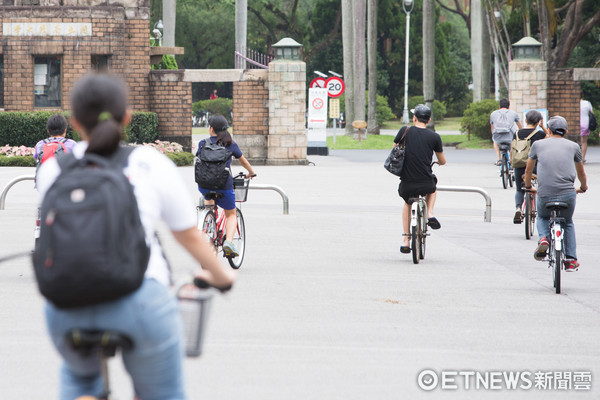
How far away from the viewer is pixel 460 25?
8712 centimetres

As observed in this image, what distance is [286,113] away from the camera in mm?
30922

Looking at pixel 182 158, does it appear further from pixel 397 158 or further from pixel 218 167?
pixel 218 167

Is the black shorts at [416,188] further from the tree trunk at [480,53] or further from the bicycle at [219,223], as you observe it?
the tree trunk at [480,53]

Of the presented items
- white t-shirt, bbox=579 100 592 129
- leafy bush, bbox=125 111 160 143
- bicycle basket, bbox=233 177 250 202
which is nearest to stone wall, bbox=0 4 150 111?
leafy bush, bbox=125 111 160 143

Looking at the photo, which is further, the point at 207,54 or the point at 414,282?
the point at 207,54

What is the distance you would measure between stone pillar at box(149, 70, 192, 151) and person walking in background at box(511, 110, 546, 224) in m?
17.6

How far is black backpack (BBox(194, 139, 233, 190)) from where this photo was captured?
400 inches

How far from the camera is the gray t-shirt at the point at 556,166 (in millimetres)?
9680

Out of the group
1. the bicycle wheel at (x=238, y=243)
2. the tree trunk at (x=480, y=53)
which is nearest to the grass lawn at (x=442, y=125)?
the tree trunk at (x=480, y=53)

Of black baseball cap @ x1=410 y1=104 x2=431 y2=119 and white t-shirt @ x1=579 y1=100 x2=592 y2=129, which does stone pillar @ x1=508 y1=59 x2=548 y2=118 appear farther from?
black baseball cap @ x1=410 y1=104 x2=431 y2=119

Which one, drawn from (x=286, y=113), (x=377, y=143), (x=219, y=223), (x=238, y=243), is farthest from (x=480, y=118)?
(x=219, y=223)

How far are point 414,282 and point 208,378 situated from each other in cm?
428

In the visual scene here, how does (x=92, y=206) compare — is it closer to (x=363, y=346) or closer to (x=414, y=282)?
(x=363, y=346)

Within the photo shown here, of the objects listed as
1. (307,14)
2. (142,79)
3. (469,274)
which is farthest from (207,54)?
(469,274)
